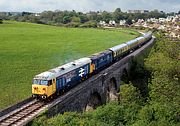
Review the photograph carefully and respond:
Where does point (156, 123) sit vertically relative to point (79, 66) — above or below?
below

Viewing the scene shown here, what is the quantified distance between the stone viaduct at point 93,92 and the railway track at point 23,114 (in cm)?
108

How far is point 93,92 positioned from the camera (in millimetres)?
34875

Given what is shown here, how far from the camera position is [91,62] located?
39.9 meters

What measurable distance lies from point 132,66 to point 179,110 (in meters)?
27.4

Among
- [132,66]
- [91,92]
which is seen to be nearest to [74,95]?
[91,92]

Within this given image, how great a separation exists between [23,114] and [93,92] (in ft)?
37.0

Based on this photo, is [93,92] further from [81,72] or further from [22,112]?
[22,112]

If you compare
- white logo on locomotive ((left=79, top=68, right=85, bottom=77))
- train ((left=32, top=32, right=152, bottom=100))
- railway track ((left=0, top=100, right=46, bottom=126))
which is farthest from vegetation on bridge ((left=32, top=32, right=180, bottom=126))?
white logo on locomotive ((left=79, top=68, right=85, bottom=77))

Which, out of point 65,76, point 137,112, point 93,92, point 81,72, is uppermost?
point 65,76

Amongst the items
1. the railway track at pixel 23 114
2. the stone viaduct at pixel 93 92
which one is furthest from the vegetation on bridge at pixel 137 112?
the stone viaduct at pixel 93 92

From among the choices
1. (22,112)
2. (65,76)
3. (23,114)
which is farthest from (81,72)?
(23,114)

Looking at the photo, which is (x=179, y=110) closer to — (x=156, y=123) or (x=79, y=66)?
(x=156, y=123)

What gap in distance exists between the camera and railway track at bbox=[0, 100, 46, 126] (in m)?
23.2

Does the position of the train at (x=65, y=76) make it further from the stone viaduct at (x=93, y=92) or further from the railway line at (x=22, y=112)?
the railway line at (x=22, y=112)
